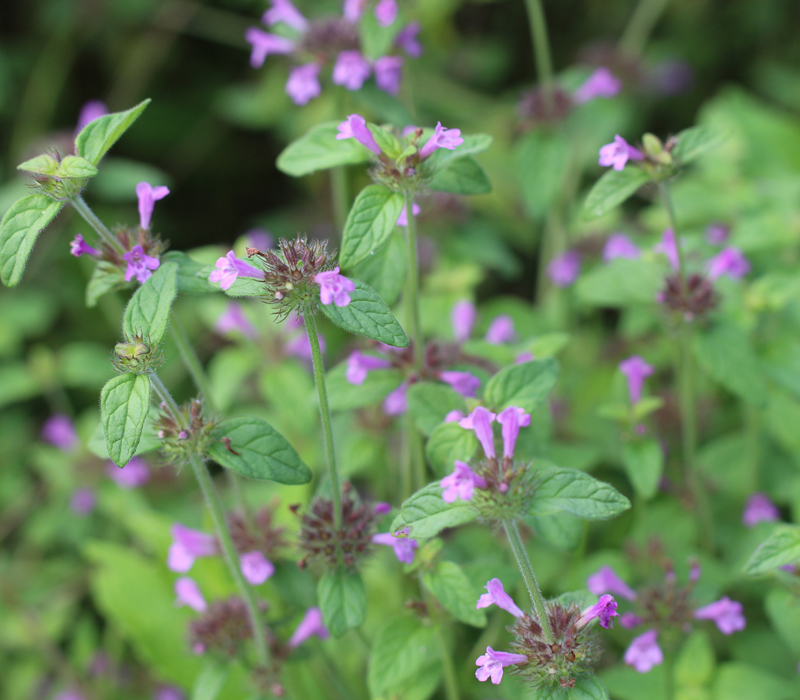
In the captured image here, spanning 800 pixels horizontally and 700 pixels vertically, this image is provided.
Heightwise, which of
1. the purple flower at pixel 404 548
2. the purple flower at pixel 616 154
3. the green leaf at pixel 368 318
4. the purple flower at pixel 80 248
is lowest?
the purple flower at pixel 404 548

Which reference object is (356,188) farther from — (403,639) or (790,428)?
(403,639)

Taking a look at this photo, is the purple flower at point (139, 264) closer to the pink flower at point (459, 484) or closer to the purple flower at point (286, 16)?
the pink flower at point (459, 484)

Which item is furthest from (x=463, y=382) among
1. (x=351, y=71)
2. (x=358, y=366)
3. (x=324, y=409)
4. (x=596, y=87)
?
(x=596, y=87)

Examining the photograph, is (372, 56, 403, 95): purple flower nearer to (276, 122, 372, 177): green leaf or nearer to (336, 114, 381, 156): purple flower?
(276, 122, 372, 177): green leaf

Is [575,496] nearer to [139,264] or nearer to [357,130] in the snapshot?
[357,130]

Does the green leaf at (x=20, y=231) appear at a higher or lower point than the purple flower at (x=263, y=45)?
lower

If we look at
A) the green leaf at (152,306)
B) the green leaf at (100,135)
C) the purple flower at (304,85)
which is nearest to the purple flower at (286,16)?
the purple flower at (304,85)

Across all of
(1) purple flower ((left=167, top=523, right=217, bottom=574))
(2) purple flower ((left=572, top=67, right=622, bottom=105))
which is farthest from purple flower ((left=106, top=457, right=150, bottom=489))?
(2) purple flower ((left=572, top=67, right=622, bottom=105))
